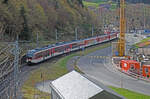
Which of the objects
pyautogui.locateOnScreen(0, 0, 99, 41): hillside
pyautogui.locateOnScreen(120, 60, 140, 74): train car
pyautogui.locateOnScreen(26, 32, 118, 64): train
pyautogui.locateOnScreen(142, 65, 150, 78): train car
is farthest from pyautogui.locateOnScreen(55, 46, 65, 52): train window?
pyautogui.locateOnScreen(142, 65, 150, 78): train car

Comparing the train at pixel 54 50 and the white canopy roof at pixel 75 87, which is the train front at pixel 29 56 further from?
the white canopy roof at pixel 75 87

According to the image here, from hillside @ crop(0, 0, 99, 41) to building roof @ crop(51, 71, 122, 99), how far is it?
21.8 meters

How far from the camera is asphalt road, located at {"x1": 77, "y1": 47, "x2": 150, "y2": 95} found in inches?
793

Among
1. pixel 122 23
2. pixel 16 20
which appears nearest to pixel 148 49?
pixel 122 23

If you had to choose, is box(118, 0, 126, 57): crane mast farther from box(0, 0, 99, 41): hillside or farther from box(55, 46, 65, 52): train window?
box(0, 0, 99, 41): hillside

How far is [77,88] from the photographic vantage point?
29.1ft

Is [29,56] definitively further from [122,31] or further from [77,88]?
[77,88]

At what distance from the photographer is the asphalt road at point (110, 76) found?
20.1 meters

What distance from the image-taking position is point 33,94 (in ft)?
55.7

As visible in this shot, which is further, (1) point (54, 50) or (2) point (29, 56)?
(1) point (54, 50)

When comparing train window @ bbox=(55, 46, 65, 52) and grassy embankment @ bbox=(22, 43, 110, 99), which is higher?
train window @ bbox=(55, 46, 65, 52)

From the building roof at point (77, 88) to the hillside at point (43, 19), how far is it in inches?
857

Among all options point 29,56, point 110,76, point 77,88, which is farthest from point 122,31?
point 77,88

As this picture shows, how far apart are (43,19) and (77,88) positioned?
45.1 metres
